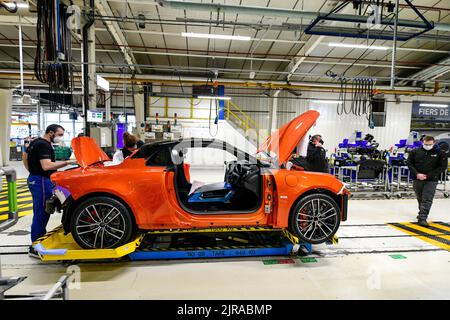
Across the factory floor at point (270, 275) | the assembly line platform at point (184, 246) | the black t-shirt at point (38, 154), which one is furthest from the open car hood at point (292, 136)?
the black t-shirt at point (38, 154)

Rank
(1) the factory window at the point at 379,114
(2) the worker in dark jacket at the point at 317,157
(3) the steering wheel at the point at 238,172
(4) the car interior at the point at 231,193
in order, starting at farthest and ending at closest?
(1) the factory window at the point at 379,114
(2) the worker in dark jacket at the point at 317,157
(3) the steering wheel at the point at 238,172
(4) the car interior at the point at 231,193

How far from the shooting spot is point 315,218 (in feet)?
9.84

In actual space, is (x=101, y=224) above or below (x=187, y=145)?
below

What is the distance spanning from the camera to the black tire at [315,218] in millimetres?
2957

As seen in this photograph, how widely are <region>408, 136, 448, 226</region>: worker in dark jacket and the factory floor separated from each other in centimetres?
99

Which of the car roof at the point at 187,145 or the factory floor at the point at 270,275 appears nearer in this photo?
the factory floor at the point at 270,275

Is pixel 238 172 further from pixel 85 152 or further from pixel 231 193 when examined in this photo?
pixel 85 152

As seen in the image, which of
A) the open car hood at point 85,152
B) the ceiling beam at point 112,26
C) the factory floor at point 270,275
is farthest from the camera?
the ceiling beam at point 112,26

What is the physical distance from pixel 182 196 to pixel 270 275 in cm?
A: 147

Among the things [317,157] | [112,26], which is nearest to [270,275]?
[317,157]

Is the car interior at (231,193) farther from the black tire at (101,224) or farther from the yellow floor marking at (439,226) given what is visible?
the yellow floor marking at (439,226)

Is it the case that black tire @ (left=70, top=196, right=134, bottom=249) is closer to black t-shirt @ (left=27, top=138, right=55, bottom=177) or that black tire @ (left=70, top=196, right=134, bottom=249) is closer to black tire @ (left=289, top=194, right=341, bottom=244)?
black t-shirt @ (left=27, top=138, right=55, bottom=177)

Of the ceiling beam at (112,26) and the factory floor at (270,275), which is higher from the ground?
the ceiling beam at (112,26)
